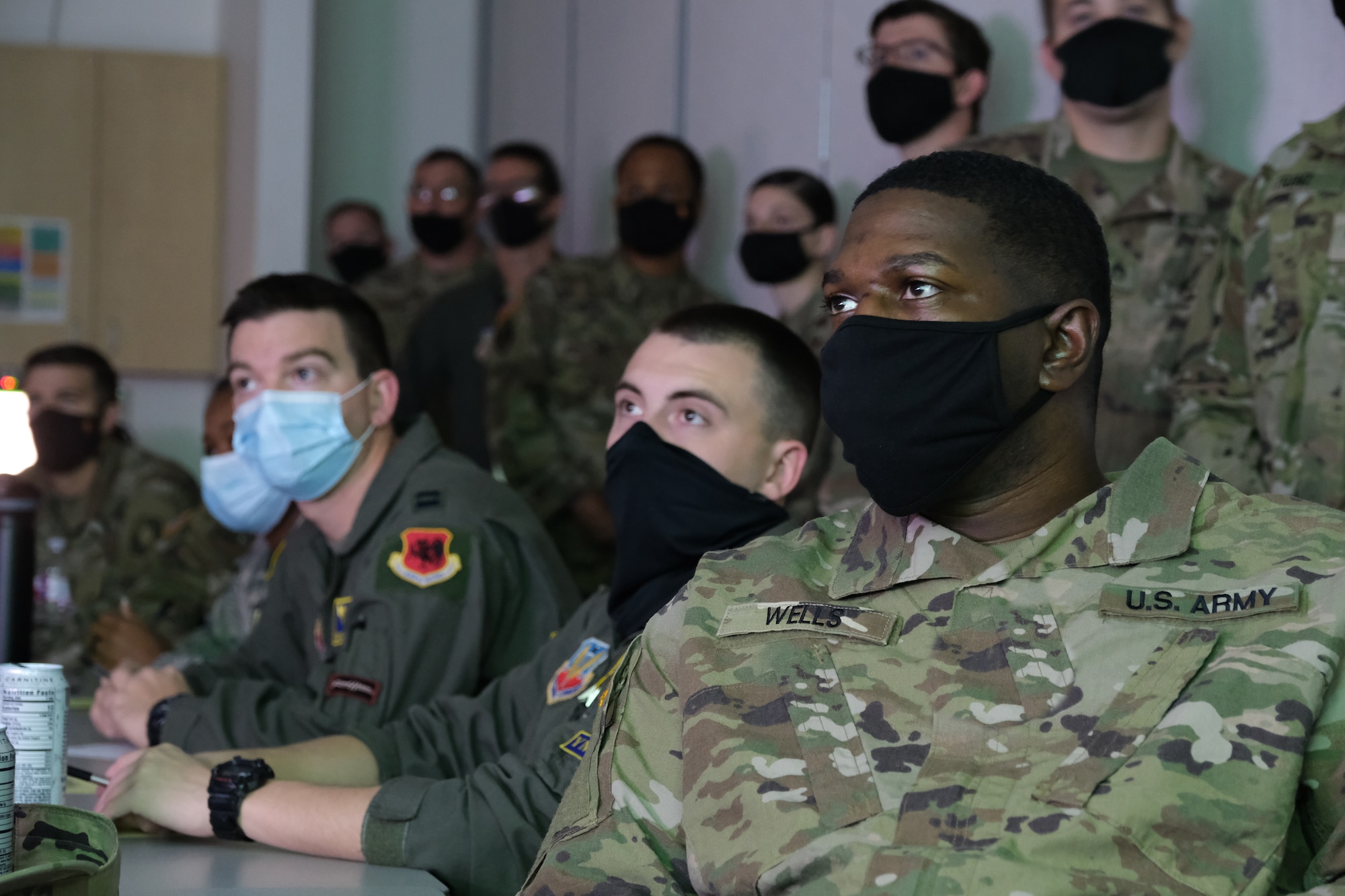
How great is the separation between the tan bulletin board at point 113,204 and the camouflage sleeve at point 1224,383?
4.01 m

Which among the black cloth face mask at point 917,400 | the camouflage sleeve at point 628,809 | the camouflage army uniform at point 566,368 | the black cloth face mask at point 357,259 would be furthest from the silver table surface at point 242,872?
the black cloth face mask at point 357,259

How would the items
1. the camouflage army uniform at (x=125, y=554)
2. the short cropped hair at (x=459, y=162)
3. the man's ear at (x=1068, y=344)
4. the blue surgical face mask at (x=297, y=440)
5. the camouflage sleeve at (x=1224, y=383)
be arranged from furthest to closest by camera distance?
the short cropped hair at (x=459, y=162) → the camouflage army uniform at (x=125, y=554) → the blue surgical face mask at (x=297, y=440) → the camouflage sleeve at (x=1224, y=383) → the man's ear at (x=1068, y=344)

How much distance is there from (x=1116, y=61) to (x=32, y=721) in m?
2.03

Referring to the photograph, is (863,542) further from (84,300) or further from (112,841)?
(84,300)

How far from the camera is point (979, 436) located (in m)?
1.17

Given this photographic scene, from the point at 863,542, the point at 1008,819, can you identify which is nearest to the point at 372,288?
the point at 863,542

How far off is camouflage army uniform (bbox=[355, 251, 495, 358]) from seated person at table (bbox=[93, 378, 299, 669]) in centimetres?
119

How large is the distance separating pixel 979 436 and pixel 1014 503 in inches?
3.1

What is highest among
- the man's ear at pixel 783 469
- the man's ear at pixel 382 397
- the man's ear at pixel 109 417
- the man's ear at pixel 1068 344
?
the man's ear at pixel 1068 344

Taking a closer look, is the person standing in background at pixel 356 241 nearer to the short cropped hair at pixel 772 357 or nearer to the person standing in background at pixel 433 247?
the person standing in background at pixel 433 247

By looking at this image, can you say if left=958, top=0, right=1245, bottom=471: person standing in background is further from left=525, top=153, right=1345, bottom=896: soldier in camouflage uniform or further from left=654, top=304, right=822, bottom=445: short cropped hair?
left=525, top=153, right=1345, bottom=896: soldier in camouflage uniform

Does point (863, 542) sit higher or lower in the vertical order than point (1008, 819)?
higher

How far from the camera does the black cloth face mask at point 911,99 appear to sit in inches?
112

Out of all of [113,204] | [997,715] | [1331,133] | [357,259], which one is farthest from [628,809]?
[113,204]
